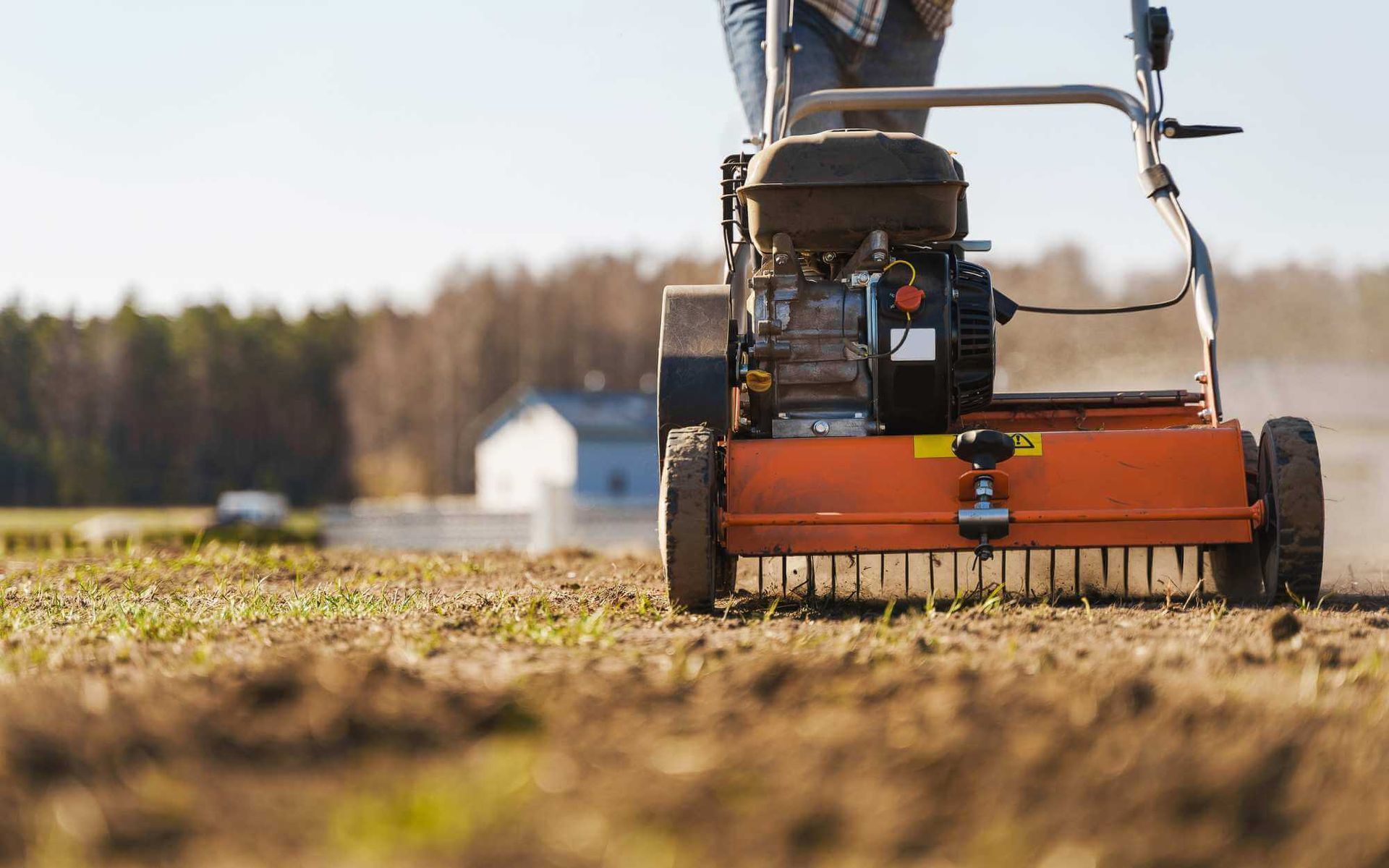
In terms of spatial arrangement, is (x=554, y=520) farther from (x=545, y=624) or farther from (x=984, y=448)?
(x=545, y=624)

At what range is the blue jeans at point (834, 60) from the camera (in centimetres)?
541

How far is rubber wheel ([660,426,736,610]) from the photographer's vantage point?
3588 mm

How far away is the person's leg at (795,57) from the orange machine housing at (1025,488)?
188 centimetres

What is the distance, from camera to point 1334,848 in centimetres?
152

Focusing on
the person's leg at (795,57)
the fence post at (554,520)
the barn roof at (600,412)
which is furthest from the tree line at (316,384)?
the person's leg at (795,57)

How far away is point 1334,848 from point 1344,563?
6.20 m

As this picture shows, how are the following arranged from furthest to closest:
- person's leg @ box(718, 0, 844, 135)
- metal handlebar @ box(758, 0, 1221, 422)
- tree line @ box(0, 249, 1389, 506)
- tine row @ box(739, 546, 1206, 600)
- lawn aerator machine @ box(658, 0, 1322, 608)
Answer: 1. tree line @ box(0, 249, 1389, 506)
2. person's leg @ box(718, 0, 844, 135)
3. metal handlebar @ box(758, 0, 1221, 422)
4. tine row @ box(739, 546, 1206, 600)
5. lawn aerator machine @ box(658, 0, 1322, 608)

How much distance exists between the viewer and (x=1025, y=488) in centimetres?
394

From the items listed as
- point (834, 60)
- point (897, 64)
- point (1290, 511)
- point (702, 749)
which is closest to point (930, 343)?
point (1290, 511)

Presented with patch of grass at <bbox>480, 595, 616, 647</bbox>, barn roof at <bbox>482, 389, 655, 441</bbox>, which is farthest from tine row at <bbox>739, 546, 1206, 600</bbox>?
barn roof at <bbox>482, 389, 655, 441</bbox>

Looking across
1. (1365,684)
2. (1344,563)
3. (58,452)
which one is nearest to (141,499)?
(58,452)

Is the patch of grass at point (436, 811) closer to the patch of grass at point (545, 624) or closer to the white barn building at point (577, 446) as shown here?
the patch of grass at point (545, 624)

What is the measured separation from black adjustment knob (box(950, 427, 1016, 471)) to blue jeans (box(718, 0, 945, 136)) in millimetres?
1777

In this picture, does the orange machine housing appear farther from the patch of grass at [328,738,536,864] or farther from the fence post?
the fence post
